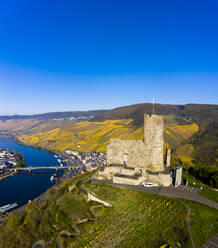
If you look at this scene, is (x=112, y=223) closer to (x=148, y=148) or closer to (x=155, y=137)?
(x=148, y=148)

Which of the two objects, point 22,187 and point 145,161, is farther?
point 22,187

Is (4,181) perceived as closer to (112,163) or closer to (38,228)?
(38,228)

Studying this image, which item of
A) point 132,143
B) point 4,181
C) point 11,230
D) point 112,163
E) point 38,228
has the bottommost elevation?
point 4,181

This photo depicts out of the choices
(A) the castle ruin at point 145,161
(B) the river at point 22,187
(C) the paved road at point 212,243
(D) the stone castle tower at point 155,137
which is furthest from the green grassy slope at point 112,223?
(B) the river at point 22,187

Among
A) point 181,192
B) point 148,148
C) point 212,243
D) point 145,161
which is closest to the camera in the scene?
point 212,243

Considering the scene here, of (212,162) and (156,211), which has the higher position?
(156,211)

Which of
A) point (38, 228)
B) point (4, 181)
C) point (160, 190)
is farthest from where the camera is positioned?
point (4, 181)

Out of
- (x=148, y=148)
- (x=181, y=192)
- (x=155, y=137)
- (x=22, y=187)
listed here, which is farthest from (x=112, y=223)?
(x=22, y=187)

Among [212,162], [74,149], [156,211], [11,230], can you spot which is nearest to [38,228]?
[11,230]

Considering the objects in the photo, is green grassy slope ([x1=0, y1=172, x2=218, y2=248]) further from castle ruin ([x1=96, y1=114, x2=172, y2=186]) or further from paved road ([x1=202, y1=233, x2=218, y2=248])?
castle ruin ([x1=96, y1=114, x2=172, y2=186])
